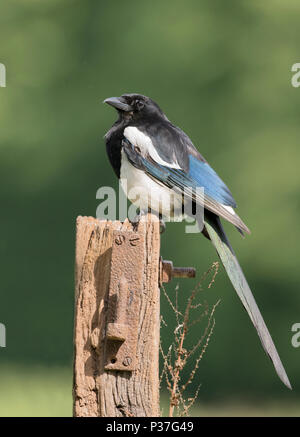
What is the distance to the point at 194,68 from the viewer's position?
20.0ft

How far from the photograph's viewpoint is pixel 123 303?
2076 mm

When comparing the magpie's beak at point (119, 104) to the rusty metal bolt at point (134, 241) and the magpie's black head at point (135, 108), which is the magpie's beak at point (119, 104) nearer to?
the magpie's black head at point (135, 108)

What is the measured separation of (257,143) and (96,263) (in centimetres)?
380

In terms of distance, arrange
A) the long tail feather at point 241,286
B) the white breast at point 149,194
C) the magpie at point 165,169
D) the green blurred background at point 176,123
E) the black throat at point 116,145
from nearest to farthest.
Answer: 1. the long tail feather at point 241,286
2. the magpie at point 165,169
3. the white breast at point 149,194
4. the black throat at point 116,145
5. the green blurred background at point 176,123

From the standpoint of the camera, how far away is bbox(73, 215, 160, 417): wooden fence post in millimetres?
2086

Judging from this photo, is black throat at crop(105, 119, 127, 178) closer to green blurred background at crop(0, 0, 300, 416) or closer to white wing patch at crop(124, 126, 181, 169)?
white wing patch at crop(124, 126, 181, 169)

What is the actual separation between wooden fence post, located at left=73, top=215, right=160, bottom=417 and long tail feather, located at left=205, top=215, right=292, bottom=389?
61 cm

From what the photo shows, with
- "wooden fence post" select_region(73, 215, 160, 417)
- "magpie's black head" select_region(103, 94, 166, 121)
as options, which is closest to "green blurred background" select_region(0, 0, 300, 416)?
"magpie's black head" select_region(103, 94, 166, 121)

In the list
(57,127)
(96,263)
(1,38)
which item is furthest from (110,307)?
(1,38)

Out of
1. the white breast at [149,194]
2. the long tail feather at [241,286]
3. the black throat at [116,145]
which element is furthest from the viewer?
the black throat at [116,145]

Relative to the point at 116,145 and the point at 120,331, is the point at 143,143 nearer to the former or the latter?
the point at 116,145

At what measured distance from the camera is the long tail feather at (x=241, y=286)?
8.97 ft

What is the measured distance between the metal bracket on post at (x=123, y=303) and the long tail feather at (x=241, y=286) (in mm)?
668

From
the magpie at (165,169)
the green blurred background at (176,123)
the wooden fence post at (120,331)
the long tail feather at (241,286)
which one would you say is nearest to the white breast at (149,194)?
the magpie at (165,169)
